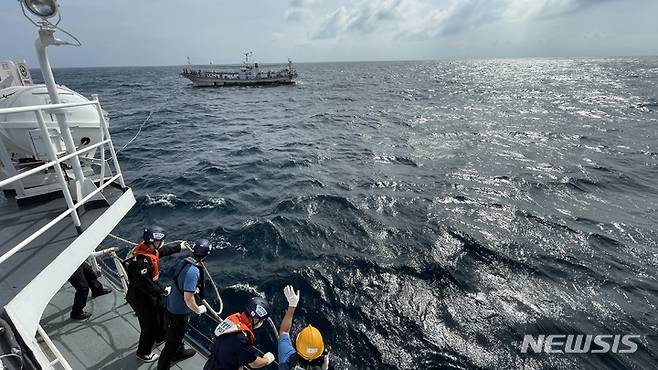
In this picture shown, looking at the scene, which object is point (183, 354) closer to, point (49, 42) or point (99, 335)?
point (99, 335)

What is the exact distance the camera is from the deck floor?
18.0ft

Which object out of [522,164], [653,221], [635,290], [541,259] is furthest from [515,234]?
[522,164]

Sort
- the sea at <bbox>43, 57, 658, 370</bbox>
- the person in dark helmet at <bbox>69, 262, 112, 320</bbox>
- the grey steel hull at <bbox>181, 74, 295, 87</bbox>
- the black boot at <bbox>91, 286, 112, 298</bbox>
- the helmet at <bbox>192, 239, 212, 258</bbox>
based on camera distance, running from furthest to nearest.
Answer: the grey steel hull at <bbox>181, 74, 295, 87</bbox> → the sea at <bbox>43, 57, 658, 370</bbox> → the black boot at <bbox>91, 286, 112, 298</bbox> → the person in dark helmet at <bbox>69, 262, 112, 320</bbox> → the helmet at <bbox>192, 239, 212, 258</bbox>

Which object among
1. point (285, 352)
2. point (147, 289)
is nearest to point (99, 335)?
point (147, 289)

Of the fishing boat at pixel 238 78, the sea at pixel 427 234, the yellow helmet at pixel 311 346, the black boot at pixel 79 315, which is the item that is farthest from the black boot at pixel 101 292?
the fishing boat at pixel 238 78

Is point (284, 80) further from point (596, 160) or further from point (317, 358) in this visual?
point (317, 358)

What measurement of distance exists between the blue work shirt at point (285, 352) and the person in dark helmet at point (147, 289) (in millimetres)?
2239

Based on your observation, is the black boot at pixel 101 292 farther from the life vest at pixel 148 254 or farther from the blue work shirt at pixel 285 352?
the blue work shirt at pixel 285 352

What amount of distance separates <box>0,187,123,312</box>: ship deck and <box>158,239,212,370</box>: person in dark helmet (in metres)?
1.55

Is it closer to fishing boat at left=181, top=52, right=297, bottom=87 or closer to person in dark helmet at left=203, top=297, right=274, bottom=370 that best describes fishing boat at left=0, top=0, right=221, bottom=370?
person in dark helmet at left=203, top=297, right=274, bottom=370

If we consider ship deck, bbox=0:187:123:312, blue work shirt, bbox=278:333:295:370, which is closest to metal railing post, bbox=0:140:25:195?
ship deck, bbox=0:187:123:312

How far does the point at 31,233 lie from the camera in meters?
4.93

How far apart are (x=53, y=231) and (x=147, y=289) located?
1.59m

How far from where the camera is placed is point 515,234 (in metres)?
12.0
